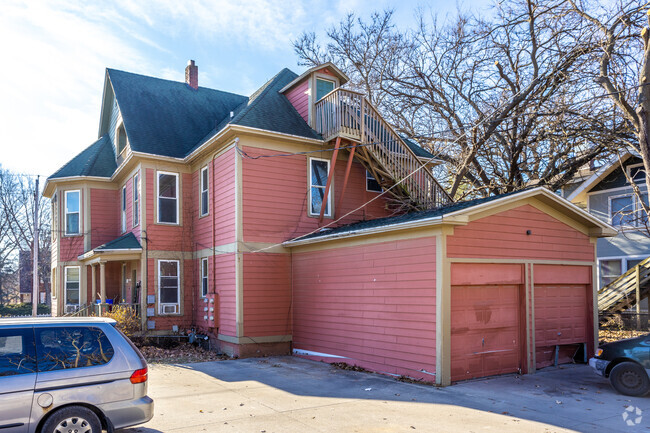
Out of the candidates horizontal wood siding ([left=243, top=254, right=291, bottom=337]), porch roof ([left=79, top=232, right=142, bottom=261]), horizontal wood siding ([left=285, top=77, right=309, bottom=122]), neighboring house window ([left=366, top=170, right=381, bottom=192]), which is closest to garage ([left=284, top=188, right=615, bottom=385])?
horizontal wood siding ([left=243, top=254, right=291, bottom=337])

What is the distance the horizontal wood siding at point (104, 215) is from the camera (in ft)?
66.3

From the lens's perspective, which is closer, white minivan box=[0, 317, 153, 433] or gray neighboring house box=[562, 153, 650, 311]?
white minivan box=[0, 317, 153, 433]

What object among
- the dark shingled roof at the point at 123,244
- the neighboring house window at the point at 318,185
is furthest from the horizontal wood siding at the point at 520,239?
the dark shingled roof at the point at 123,244

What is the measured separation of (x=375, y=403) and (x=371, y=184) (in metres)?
9.57

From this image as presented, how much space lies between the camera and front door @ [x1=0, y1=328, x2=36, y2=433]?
5.61 m

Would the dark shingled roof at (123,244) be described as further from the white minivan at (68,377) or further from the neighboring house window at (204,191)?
the white minivan at (68,377)

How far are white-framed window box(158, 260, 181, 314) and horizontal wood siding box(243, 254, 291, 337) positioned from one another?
374cm

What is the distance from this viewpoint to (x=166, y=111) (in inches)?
770

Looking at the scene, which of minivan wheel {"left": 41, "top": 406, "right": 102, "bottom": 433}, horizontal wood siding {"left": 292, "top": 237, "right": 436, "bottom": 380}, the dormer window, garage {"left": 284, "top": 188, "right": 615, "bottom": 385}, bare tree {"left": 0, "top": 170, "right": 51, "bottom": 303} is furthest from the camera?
bare tree {"left": 0, "top": 170, "right": 51, "bottom": 303}

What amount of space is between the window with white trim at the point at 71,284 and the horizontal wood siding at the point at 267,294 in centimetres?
960

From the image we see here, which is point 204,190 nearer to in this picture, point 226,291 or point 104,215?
point 226,291

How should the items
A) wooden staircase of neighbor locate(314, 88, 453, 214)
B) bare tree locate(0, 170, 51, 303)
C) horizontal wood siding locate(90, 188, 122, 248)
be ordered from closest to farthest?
wooden staircase of neighbor locate(314, 88, 453, 214)
horizontal wood siding locate(90, 188, 122, 248)
bare tree locate(0, 170, 51, 303)

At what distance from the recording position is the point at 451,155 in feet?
75.9

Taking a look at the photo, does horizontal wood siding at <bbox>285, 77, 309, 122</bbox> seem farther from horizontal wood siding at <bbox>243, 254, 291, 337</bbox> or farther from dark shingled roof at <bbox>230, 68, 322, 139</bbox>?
horizontal wood siding at <bbox>243, 254, 291, 337</bbox>
